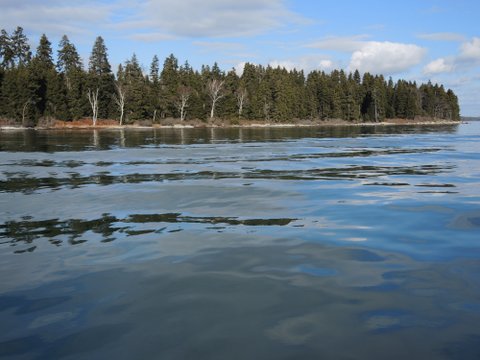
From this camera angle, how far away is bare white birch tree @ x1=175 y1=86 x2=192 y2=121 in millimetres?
114438

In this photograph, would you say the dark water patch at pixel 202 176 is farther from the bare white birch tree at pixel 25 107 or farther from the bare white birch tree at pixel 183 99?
the bare white birch tree at pixel 183 99

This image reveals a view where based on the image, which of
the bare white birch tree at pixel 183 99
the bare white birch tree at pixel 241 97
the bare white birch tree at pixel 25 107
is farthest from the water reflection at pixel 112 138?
the bare white birch tree at pixel 241 97

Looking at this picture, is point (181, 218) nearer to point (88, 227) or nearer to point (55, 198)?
point (88, 227)

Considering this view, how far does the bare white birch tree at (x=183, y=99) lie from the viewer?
114438mm

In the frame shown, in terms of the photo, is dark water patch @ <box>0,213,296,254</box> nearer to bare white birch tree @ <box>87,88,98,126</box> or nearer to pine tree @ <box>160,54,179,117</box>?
bare white birch tree @ <box>87,88,98,126</box>

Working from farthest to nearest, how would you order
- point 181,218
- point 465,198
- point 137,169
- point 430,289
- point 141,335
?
1. point 137,169
2. point 465,198
3. point 181,218
4. point 430,289
5. point 141,335

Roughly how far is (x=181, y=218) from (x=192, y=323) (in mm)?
5931

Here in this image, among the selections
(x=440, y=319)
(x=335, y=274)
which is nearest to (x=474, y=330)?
(x=440, y=319)

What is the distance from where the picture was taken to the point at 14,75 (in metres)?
92.1

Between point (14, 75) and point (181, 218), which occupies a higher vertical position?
point (14, 75)

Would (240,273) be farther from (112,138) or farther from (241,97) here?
(241,97)

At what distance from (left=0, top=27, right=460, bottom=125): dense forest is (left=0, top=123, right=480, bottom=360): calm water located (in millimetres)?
90226

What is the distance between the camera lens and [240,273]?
730cm

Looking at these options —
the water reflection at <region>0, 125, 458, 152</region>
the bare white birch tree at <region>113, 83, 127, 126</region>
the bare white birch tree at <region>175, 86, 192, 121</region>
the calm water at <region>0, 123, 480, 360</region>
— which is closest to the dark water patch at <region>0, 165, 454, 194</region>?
the calm water at <region>0, 123, 480, 360</region>
